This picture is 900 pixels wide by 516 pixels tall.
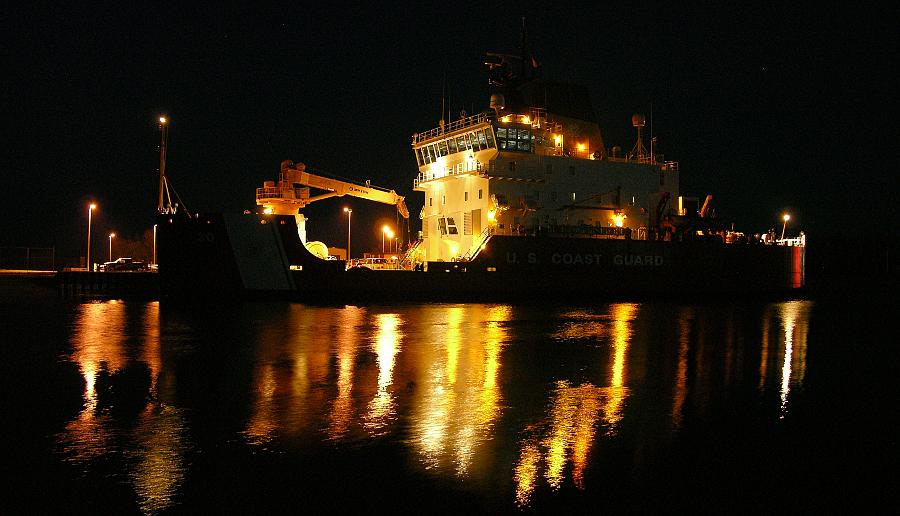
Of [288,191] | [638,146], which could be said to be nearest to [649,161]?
[638,146]

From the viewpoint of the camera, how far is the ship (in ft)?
91.1

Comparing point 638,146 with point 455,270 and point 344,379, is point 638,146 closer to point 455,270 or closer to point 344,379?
point 455,270

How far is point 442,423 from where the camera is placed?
825 centimetres

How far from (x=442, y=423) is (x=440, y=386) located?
97.2 inches

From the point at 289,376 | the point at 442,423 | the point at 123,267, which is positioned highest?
the point at 123,267

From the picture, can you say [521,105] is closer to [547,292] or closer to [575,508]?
[547,292]

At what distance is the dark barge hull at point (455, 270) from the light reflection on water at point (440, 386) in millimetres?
5320

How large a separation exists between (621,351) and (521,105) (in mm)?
20771

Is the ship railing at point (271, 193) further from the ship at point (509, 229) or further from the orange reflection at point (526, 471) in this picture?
the orange reflection at point (526, 471)

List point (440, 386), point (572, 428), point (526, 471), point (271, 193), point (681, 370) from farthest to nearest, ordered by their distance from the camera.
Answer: point (271, 193), point (681, 370), point (440, 386), point (572, 428), point (526, 471)

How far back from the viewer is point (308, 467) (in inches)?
258

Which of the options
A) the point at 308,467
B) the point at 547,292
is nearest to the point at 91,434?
the point at 308,467

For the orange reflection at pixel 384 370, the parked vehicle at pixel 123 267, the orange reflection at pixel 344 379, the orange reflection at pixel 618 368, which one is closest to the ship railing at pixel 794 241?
the orange reflection at pixel 618 368

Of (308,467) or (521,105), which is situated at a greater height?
(521,105)
